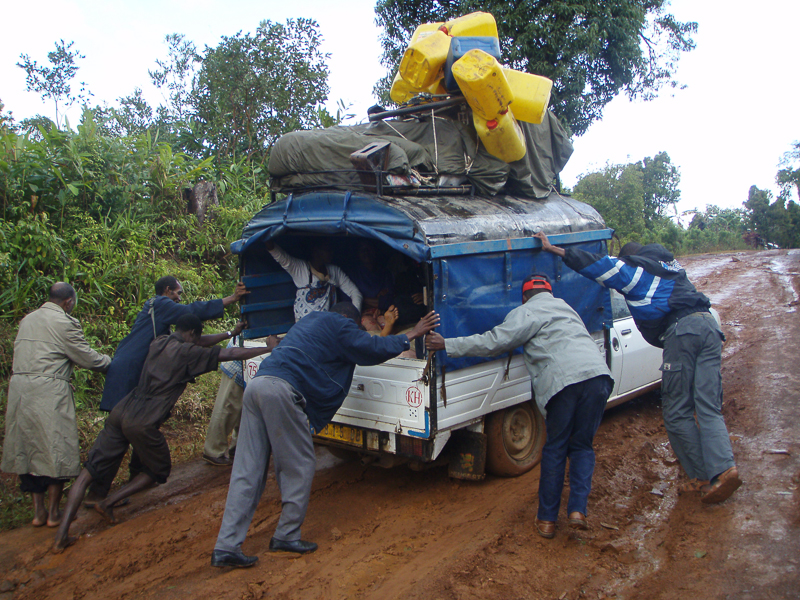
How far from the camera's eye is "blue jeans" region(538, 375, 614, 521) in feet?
12.3

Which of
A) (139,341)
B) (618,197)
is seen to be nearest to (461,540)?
(139,341)

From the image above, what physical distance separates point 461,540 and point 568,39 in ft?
33.8

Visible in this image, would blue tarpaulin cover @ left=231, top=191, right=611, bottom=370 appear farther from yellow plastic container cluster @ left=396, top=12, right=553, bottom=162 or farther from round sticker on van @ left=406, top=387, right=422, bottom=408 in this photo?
yellow plastic container cluster @ left=396, top=12, right=553, bottom=162

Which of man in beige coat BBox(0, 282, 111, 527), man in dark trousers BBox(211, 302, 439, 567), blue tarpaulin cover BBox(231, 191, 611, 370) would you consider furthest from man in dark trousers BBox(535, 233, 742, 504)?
man in beige coat BBox(0, 282, 111, 527)

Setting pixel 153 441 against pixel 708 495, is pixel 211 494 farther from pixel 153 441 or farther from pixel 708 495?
pixel 708 495

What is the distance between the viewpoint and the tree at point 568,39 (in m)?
11.4

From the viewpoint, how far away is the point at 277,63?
12633 millimetres

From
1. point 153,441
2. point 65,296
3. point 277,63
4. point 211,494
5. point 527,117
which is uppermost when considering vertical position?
A: point 277,63

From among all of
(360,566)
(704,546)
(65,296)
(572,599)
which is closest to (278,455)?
(360,566)

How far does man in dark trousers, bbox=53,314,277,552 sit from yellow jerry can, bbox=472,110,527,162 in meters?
2.42

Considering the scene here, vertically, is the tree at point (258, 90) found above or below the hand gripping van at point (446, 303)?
above

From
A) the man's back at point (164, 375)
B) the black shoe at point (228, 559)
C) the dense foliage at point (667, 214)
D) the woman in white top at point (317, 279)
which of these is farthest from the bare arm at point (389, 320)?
the dense foliage at point (667, 214)

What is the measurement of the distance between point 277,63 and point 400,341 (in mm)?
10485

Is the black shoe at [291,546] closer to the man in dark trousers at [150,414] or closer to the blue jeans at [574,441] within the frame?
the man in dark trousers at [150,414]
